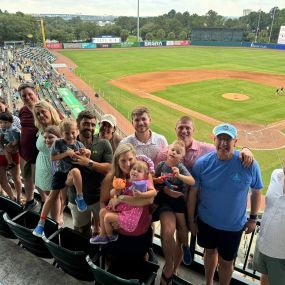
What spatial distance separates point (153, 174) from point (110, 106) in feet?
73.0

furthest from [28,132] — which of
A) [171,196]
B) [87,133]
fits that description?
[171,196]

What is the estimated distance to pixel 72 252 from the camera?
2932 mm

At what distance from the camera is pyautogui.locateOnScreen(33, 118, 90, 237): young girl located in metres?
3.44

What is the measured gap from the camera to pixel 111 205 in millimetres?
3072

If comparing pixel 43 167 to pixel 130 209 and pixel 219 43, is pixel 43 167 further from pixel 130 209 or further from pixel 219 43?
pixel 219 43

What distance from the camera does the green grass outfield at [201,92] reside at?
2076 cm

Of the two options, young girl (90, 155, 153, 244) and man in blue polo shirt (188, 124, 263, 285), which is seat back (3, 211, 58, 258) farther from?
man in blue polo shirt (188, 124, 263, 285)

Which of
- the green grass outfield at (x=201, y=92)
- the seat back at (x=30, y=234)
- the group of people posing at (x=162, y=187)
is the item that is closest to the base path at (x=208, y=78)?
the green grass outfield at (x=201, y=92)

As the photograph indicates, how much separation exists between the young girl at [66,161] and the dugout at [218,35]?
77813mm

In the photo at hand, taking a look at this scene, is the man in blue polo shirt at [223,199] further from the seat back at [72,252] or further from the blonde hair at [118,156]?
the seat back at [72,252]

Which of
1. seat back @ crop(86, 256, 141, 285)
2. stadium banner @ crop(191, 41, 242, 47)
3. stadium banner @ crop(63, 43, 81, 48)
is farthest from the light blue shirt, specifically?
stadium banner @ crop(191, 41, 242, 47)

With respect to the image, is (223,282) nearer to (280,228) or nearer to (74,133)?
(280,228)

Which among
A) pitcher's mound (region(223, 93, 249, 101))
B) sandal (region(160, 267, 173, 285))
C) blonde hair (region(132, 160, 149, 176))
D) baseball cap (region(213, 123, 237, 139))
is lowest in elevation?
pitcher's mound (region(223, 93, 249, 101))

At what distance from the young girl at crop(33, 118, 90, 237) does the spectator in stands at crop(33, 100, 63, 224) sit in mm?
411
